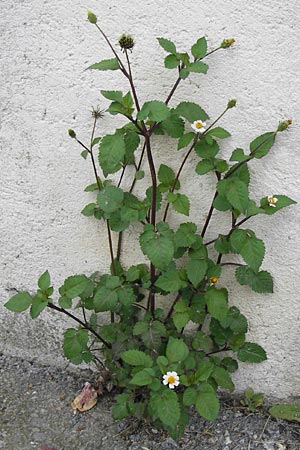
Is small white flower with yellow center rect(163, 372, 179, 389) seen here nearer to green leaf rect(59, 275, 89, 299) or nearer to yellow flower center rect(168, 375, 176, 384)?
yellow flower center rect(168, 375, 176, 384)

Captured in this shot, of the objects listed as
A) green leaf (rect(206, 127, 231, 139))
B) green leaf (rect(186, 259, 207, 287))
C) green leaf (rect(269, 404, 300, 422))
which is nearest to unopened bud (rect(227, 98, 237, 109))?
green leaf (rect(206, 127, 231, 139))

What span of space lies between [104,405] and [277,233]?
104 centimetres

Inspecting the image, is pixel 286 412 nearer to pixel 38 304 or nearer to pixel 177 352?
pixel 177 352

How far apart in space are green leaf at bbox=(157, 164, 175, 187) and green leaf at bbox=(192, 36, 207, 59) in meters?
0.43

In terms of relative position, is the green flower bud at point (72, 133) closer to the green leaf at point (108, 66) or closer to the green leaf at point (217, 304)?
the green leaf at point (108, 66)

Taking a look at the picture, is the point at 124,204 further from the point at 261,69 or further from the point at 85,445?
the point at 85,445

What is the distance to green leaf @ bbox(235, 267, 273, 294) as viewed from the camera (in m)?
2.03

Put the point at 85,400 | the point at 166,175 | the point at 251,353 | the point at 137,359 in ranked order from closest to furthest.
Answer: the point at 137,359 < the point at 166,175 < the point at 251,353 < the point at 85,400

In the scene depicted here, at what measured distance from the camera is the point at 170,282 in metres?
2.01

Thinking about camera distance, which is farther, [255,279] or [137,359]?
[255,279]

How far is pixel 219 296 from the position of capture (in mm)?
1991

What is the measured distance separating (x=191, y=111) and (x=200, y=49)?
8.3 inches

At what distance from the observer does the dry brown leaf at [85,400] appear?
7.51 feet

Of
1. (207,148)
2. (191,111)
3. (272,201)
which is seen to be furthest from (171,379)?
(191,111)
